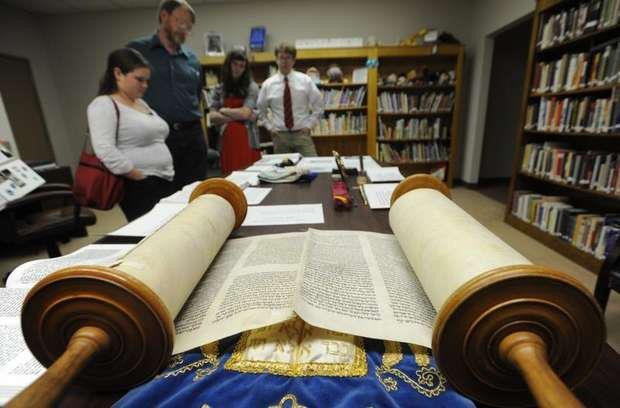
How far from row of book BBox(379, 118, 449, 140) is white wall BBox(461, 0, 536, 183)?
0.35 metres

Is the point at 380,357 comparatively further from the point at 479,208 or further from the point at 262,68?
the point at 262,68

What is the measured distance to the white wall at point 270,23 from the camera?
3869mm

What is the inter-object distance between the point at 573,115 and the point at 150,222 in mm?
2728

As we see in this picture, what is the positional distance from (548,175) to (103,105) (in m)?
2.98

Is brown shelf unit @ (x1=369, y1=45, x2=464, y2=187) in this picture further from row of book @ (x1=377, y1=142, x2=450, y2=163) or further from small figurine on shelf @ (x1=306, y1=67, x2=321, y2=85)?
small figurine on shelf @ (x1=306, y1=67, x2=321, y2=85)

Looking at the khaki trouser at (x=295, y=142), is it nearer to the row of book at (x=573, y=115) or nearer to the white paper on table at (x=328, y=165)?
the white paper on table at (x=328, y=165)

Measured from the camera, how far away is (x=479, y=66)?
367 centimetres

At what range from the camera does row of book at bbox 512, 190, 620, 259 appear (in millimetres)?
1852

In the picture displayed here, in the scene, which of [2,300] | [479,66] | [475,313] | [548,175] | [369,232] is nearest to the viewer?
[475,313]

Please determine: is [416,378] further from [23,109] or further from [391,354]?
[23,109]

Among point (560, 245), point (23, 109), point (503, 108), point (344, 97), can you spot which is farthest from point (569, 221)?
point (23, 109)

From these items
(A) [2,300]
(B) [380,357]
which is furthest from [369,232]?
(A) [2,300]

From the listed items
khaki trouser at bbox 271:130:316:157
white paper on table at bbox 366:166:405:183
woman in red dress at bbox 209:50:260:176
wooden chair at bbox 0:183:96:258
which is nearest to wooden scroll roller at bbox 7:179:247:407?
white paper on table at bbox 366:166:405:183

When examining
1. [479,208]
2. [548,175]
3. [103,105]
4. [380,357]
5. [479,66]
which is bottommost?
[479,208]
